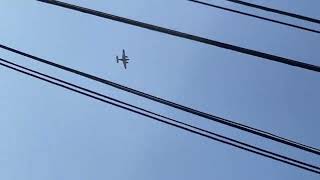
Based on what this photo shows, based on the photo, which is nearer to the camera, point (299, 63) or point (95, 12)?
point (299, 63)

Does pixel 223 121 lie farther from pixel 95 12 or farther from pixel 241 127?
pixel 95 12

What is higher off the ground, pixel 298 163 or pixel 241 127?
pixel 298 163

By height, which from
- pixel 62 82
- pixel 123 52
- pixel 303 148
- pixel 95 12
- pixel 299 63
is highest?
pixel 123 52

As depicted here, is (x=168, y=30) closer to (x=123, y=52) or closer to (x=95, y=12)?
(x=95, y=12)

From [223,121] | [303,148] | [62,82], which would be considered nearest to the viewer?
[303,148]

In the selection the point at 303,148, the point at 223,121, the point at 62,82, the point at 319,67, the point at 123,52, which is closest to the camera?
the point at 319,67

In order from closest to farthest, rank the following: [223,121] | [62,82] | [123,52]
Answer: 1. [223,121]
2. [62,82]
3. [123,52]

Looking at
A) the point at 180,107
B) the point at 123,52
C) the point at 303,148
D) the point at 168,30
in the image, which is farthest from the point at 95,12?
the point at 123,52

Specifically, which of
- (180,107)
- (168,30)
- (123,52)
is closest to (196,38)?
(168,30)

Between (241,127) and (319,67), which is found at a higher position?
(319,67)
